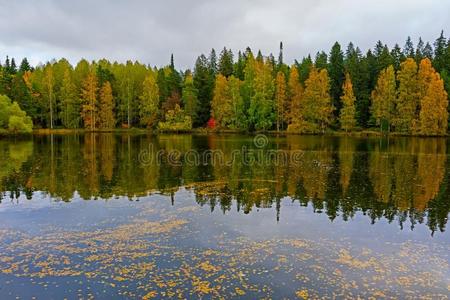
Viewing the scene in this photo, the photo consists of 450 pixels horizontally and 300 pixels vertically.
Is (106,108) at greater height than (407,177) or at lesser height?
greater

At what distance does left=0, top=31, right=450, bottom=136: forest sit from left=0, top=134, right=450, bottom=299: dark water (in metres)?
53.1

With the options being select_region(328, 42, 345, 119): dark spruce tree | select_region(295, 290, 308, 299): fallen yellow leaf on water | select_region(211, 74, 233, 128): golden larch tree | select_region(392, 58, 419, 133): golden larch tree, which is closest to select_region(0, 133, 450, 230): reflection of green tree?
select_region(295, 290, 308, 299): fallen yellow leaf on water

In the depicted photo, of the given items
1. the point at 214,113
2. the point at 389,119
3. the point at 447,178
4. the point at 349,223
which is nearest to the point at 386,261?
the point at 349,223

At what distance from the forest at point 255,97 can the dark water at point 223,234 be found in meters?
53.1

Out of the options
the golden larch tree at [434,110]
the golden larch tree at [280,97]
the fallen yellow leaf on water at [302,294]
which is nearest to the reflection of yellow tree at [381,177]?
the fallen yellow leaf on water at [302,294]

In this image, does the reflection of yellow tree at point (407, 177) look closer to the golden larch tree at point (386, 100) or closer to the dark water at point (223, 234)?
the dark water at point (223, 234)

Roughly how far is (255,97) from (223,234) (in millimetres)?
71663

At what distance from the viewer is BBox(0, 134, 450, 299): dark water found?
408 inches

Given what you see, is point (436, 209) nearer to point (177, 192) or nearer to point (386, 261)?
point (386, 261)

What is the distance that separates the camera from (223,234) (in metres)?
14.7

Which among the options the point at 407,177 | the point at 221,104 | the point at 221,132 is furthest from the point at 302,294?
the point at 221,104

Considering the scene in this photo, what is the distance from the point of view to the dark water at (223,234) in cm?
1037

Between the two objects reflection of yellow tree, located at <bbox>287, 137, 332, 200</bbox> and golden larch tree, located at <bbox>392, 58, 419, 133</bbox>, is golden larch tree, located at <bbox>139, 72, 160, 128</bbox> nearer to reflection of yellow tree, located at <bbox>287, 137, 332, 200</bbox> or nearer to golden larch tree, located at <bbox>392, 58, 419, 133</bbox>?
golden larch tree, located at <bbox>392, 58, 419, 133</bbox>

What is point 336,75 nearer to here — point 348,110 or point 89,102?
point 348,110
